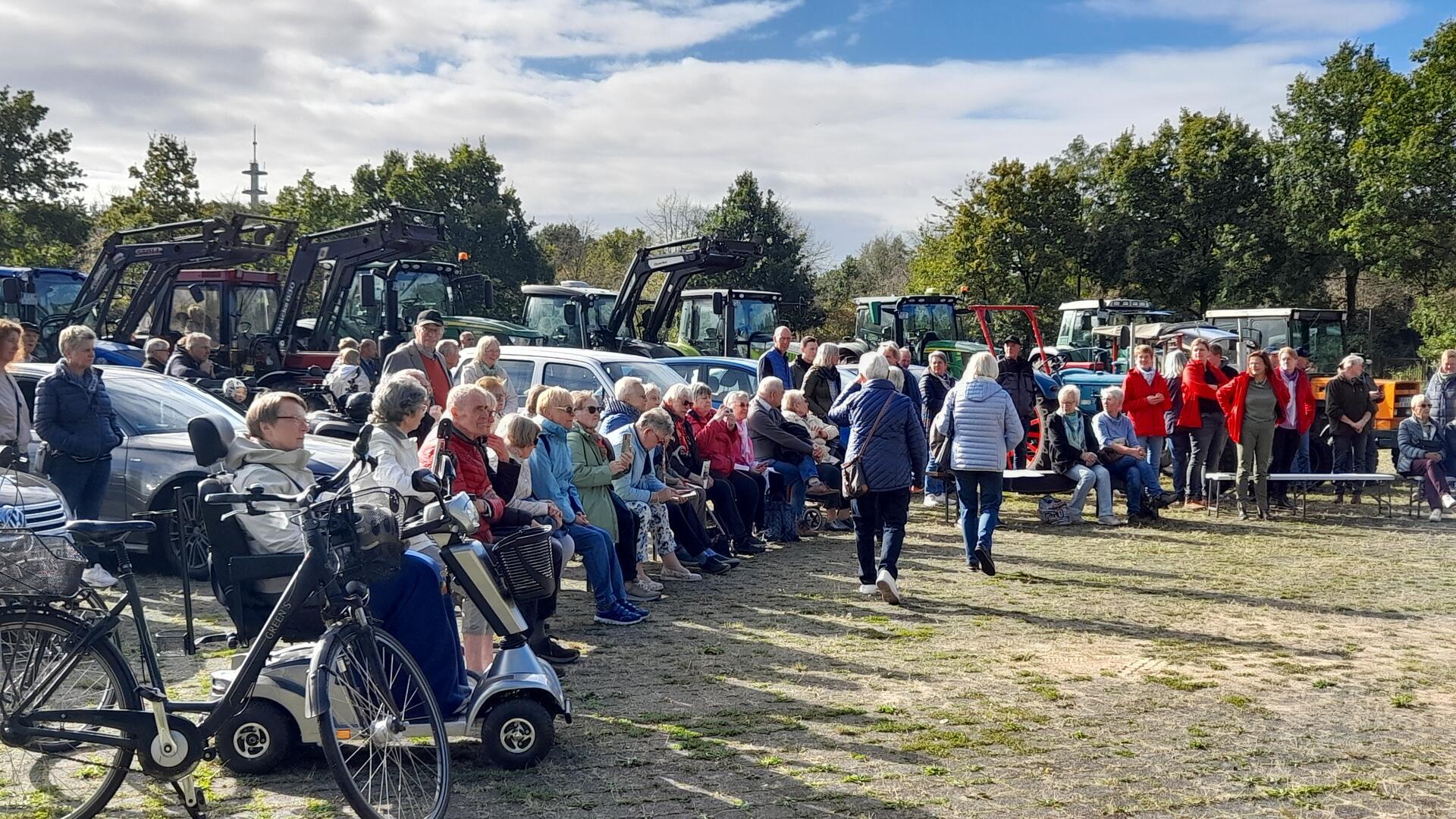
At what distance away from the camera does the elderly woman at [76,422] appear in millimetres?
8461

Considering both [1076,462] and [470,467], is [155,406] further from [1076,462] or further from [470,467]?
[1076,462]

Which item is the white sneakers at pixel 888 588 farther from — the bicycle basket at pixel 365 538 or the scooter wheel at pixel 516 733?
the bicycle basket at pixel 365 538

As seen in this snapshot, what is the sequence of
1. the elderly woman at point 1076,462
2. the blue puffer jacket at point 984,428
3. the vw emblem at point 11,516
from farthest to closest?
the elderly woman at point 1076,462 → the blue puffer jacket at point 984,428 → the vw emblem at point 11,516

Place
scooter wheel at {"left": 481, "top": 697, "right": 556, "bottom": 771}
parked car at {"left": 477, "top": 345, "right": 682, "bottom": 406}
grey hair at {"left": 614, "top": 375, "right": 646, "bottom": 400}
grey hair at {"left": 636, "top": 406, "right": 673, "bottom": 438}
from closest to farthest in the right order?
scooter wheel at {"left": 481, "top": 697, "right": 556, "bottom": 771}
grey hair at {"left": 636, "top": 406, "right": 673, "bottom": 438}
grey hair at {"left": 614, "top": 375, "right": 646, "bottom": 400}
parked car at {"left": 477, "top": 345, "right": 682, "bottom": 406}

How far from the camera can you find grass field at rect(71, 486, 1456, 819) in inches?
194

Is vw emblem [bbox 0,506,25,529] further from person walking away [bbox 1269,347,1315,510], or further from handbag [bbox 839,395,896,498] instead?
person walking away [bbox 1269,347,1315,510]

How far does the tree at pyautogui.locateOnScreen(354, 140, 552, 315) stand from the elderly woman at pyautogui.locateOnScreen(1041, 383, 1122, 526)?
4379 centimetres

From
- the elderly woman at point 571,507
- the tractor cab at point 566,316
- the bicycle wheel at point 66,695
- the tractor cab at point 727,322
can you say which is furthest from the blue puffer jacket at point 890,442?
the tractor cab at point 566,316

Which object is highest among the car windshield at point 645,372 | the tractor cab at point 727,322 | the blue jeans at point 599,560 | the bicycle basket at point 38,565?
the tractor cab at point 727,322

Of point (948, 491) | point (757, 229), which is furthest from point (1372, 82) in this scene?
point (948, 491)

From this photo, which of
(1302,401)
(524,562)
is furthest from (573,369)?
(1302,401)

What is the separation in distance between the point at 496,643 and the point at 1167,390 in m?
10.0

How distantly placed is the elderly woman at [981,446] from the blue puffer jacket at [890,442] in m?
1.17

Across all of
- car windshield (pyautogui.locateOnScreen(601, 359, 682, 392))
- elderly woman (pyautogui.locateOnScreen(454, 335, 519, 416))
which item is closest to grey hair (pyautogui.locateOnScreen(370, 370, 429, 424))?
elderly woman (pyautogui.locateOnScreen(454, 335, 519, 416))
